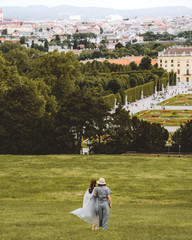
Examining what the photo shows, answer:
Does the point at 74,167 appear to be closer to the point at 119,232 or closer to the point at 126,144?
the point at 126,144

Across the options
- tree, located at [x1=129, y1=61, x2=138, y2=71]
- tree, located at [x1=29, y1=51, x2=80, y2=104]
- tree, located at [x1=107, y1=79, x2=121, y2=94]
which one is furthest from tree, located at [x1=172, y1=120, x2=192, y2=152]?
tree, located at [x1=129, y1=61, x2=138, y2=71]

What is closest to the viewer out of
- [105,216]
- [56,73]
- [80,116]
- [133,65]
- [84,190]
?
[105,216]

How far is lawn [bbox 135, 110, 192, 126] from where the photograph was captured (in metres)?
54.3

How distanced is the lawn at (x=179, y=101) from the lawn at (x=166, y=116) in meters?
8.09

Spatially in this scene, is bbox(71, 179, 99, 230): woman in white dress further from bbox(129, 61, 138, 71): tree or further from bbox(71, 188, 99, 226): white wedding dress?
bbox(129, 61, 138, 71): tree

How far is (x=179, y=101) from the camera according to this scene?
75.9 m

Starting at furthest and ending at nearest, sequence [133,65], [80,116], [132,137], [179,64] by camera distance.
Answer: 1. [179,64]
2. [133,65]
3. [132,137]
4. [80,116]

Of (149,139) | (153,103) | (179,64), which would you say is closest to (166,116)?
(153,103)

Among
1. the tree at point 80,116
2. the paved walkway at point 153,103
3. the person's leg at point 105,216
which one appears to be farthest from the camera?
the paved walkway at point 153,103

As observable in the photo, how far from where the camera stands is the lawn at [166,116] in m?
54.3

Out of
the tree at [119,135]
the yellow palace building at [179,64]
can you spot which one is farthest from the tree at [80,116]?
the yellow palace building at [179,64]

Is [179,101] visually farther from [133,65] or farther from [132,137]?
[132,137]

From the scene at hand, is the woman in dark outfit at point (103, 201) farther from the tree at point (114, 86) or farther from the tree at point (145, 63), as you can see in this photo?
the tree at point (145, 63)

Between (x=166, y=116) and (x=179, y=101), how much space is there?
17.5 metres
